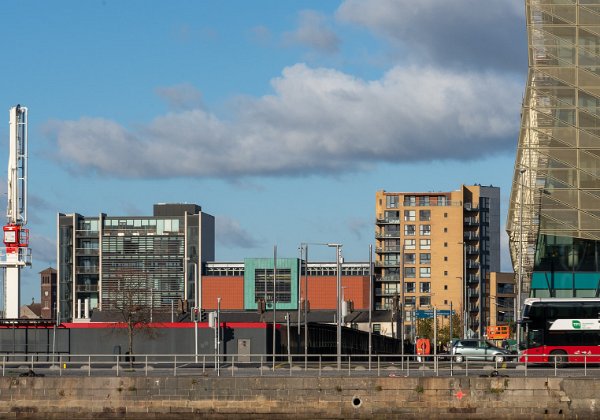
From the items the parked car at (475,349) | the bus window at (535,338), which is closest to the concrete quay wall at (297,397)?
the bus window at (535,338)

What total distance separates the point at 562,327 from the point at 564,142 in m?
23.4

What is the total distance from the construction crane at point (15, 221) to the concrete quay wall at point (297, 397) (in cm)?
6271

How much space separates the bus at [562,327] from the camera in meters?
72.2

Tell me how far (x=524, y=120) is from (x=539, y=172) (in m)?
4.29

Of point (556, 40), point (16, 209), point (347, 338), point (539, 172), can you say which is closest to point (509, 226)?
point (539, 172)

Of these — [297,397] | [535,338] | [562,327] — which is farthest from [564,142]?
[297,397]

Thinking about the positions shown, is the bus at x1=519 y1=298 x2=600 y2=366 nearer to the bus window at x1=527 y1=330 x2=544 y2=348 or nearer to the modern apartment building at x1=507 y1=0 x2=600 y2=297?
the bus window at x1=527 y1=330 x2=544 y2=348

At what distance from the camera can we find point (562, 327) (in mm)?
73062

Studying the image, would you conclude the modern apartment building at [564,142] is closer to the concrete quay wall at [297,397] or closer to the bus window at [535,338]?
the bus window at [535,338]

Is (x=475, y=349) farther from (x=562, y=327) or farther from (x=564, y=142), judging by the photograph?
(x=564, y=142)

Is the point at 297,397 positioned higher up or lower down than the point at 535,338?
lower down

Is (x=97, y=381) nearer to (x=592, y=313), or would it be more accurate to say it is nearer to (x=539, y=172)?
(x=592, y=313)

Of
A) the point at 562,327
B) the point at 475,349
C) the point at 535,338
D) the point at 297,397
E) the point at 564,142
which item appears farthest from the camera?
the point at 564,142

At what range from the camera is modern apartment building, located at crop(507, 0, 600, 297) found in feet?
303
